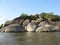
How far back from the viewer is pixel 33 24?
2308 inches

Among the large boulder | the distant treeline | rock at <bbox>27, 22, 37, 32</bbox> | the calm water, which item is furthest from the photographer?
the distant treeline

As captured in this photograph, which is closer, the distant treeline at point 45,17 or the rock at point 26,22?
the rock at point 26,22

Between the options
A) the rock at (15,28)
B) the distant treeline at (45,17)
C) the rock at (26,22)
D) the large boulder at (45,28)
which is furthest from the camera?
the distant treeline at (45,17)

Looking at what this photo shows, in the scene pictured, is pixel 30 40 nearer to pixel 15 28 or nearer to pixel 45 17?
pixel 15 28

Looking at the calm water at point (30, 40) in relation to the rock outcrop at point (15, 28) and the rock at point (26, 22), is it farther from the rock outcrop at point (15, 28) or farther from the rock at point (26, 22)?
the rock at point (26, 22)

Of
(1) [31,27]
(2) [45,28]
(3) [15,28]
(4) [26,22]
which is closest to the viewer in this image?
(2) [45,28]

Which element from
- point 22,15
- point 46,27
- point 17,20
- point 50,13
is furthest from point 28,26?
point 50,13

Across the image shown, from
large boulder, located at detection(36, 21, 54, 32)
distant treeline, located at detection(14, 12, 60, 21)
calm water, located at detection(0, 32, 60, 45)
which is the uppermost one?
distant treeline, located at detection(14, 12, 60, 21)

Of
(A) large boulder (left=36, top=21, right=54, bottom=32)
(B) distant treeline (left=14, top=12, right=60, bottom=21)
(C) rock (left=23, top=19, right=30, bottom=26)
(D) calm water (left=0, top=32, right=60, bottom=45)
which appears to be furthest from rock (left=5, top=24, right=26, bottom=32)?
(D) calm water (left=0, top=32, right=60, bottom=45)

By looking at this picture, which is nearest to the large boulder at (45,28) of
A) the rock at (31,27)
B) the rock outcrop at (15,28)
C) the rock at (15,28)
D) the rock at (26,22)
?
the rock at (31,27)

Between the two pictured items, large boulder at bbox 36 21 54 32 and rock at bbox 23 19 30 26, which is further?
rock at bbox 23 19 30 26

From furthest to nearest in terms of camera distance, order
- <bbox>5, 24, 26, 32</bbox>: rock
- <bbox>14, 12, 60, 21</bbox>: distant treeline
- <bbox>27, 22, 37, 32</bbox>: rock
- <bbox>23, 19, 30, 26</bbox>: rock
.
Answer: <bbox>14, 12, 60, 21</bbox>: distant treeline → <bbox>23, 19, 30, 26</bbox>: rock → <bbox>5, 24, 26, 32</bbox>: rock → <bbox>27, 22, 37, 32</bbox>: rock

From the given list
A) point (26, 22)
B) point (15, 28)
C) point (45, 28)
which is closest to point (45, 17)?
point (26, 22)

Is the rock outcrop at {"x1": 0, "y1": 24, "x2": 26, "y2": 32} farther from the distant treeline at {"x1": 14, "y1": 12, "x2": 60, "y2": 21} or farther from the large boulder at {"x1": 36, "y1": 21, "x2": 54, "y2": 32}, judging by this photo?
the distant treeline at {"x1": 14, "y1": 12, "x2": 60, "y2": 21}
